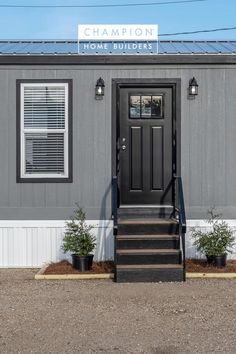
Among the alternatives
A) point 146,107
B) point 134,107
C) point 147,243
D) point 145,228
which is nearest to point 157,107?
A: point 146,107

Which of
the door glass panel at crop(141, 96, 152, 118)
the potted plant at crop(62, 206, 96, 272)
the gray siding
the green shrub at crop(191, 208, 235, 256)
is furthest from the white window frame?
the green shrub at crop(191, 208, 235, 256)

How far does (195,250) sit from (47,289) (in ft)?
9.81

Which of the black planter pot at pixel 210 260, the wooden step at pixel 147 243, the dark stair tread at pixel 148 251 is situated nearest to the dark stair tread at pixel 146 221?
the wooden step at pixel 147 243

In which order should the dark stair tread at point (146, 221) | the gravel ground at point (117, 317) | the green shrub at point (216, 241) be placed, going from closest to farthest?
the gravel ground at point (117, 317), the green shrub at point (216, 241), the dark stair tread at point (146, 221)

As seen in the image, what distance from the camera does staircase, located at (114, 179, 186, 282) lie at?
7.87m

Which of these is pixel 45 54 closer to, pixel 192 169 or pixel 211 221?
pixel 192 169

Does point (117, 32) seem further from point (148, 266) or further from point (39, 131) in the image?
point (148, 266)

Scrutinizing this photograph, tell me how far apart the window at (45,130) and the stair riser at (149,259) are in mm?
1966

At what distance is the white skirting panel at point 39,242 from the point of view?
934 cm

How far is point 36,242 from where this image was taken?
935 centimetres

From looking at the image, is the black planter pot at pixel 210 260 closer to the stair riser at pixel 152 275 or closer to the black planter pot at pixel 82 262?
the stair riser at pixel 152 275

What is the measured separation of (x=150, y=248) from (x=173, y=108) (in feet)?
8.40

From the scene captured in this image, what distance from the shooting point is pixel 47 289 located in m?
7.44

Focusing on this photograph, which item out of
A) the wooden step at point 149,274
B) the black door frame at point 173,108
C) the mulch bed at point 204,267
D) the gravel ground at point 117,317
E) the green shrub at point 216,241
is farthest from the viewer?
the black door frame at point 173,108
